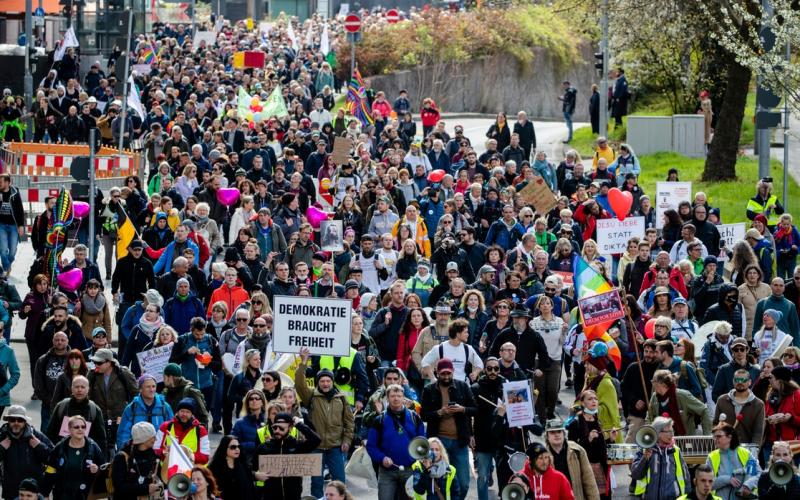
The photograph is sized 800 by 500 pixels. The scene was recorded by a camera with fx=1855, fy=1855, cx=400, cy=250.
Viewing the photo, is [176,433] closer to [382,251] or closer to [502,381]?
[502,381]

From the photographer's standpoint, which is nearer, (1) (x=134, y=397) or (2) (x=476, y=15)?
(1) (x=134, y=397)

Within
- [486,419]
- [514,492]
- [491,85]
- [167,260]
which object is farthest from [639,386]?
[491,85]

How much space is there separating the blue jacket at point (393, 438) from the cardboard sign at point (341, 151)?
14271mm

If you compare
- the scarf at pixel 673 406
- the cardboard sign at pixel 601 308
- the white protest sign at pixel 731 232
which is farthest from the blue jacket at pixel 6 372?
the white protest sign at pixel 731 232

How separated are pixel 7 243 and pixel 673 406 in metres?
12.6

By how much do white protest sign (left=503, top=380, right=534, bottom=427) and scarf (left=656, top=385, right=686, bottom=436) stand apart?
1301 millimetres

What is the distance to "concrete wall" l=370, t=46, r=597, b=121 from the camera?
51844mm

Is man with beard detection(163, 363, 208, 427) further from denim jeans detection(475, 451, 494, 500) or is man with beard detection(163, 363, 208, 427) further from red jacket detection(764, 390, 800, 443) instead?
red jacket detection(764, 390, 800, 443)

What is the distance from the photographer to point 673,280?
2127 cm

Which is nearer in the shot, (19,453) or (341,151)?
(19,453)

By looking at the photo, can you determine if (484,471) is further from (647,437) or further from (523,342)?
(523,342)

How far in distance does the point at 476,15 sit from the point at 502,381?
37443mm

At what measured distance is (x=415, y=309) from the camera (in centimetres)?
1869

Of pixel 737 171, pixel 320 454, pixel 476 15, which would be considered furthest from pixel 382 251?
pixel 476 15
